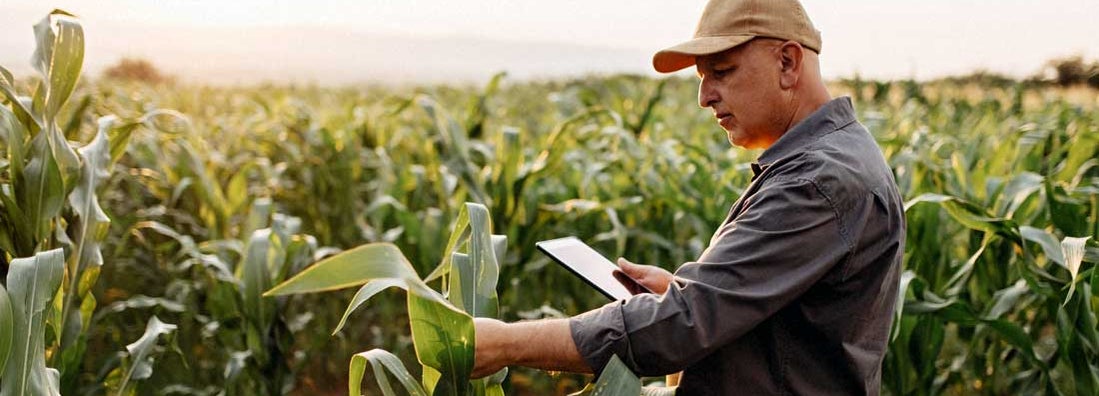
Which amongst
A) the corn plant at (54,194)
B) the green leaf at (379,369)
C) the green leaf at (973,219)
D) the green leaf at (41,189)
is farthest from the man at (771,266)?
the green leaf at (41,189)

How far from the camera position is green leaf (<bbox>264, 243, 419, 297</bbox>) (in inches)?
41.8

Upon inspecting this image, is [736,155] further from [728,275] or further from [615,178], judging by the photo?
[728,275]

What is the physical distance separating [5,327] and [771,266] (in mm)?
1109

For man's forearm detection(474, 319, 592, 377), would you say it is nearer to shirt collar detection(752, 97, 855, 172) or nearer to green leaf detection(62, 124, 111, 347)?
shirt collar detection(752, 97, 855, 172)

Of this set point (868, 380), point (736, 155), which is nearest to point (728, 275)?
point (868, 380)

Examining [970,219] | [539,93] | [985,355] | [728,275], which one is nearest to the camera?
[728,275]

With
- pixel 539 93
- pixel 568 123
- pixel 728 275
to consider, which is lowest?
pixel 539 93

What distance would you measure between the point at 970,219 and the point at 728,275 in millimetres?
1253

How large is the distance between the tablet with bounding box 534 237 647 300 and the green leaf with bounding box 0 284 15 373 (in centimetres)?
79

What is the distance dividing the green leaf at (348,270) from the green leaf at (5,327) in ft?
2.08

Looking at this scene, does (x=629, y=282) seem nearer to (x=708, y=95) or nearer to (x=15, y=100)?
(x=708, y=95)

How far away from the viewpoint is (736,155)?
14.4 ft

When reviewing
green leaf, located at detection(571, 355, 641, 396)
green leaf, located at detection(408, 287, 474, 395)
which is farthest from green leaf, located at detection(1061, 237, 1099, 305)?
green leaf, located at detection(408, 287, 474, 395)

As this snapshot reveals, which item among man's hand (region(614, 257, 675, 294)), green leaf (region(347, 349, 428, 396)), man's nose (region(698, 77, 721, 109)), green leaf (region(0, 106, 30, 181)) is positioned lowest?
green leaf (region(347, 349, 428, 396))
